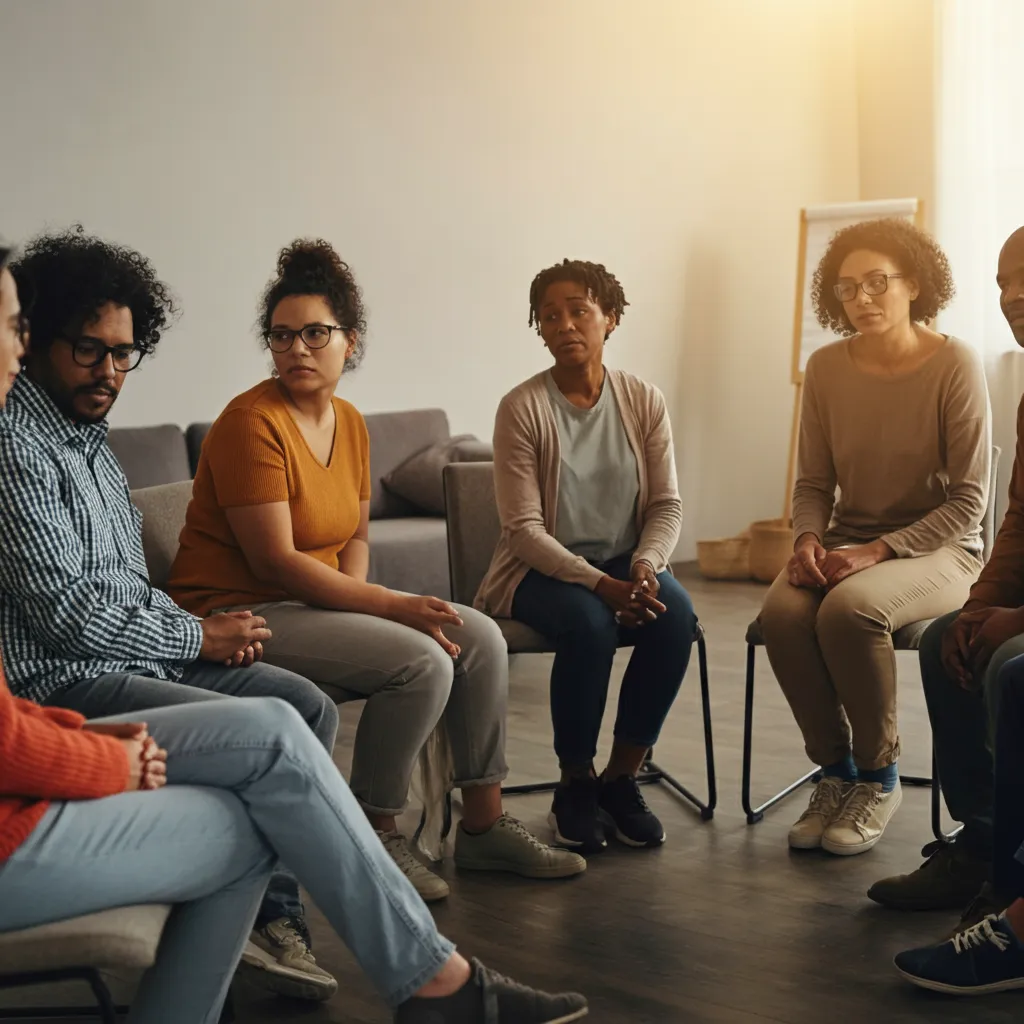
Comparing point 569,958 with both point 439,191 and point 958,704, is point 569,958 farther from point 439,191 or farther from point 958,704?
point 439,191

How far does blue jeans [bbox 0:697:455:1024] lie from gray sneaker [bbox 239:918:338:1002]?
0.46m

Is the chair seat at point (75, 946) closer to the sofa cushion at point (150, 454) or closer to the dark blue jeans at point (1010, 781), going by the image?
the dark blue jeans at point (1010, 781)

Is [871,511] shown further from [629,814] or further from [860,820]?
[629,814]

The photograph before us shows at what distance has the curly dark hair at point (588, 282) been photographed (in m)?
2.81

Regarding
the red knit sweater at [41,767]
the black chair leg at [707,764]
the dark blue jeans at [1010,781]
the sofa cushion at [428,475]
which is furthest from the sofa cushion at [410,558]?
the red knit sweater at [41,767]

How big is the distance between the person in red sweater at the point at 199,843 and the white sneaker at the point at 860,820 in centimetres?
106

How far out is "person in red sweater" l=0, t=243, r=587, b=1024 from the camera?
131cm

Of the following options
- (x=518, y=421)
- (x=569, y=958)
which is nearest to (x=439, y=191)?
(x=518, y=421)

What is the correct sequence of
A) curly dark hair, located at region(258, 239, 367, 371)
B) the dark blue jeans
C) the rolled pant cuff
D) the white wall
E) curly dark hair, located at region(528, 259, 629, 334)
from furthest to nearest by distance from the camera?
1. the white wall
2. curly dark hair, located at region(528, 259, 629, 334)
3. curly dark hair, located at region(258, 239, 367, 371)
4. the dark blue jeans
5. the rolled pant cuff

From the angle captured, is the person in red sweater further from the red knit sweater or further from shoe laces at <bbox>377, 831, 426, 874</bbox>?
shoe laces at <bbox>377, 831, 426, 874</bbox>

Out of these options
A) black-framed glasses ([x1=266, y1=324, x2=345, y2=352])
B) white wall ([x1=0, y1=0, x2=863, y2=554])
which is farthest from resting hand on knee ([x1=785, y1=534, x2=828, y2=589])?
white wall ([x1=0, y1=0, x2=863, y2=554])

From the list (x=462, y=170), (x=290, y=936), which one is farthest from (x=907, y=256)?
(x=462, y=170)

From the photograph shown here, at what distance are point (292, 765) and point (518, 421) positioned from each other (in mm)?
1410

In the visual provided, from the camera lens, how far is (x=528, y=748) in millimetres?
3348
